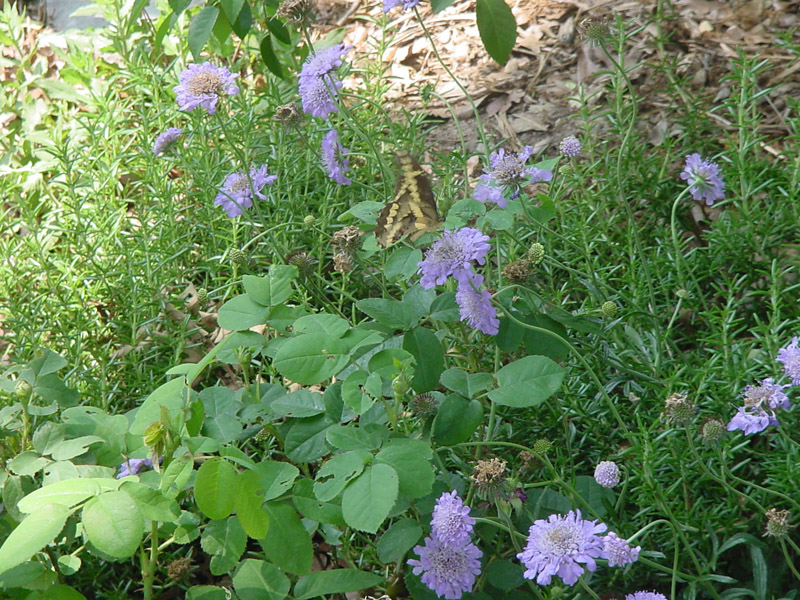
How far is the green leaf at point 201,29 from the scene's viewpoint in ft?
7.08

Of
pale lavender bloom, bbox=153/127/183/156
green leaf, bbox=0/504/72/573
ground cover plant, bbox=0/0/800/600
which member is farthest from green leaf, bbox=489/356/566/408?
pale lavender bloom, bbox=153/127/183/156

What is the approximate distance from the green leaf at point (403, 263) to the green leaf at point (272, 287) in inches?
9.1

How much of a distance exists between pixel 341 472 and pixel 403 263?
0.53 metres

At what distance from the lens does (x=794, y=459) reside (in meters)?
1.86

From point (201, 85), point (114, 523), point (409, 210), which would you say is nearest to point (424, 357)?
point (409, 210)

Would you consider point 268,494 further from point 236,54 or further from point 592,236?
point 236,54

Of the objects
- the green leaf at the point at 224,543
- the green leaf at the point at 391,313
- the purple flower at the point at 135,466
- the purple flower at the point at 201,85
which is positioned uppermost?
the purple flower at the point at 201,85

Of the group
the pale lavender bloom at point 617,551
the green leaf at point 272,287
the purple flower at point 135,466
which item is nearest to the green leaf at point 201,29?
the green leaf at point 272,287

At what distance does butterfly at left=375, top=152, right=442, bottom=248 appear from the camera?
1.70 m

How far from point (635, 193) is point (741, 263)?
48 centimetres

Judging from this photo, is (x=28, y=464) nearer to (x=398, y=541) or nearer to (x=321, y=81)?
(x=398, y=541)

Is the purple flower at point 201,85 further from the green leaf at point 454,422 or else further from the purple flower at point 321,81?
the green leaf at point 454,422

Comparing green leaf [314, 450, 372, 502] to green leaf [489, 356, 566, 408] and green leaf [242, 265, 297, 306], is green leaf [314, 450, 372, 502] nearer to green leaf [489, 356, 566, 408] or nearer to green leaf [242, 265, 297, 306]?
green leaf [489, 356, 566, 408]

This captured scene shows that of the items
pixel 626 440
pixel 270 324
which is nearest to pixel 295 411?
pixel 270 324
